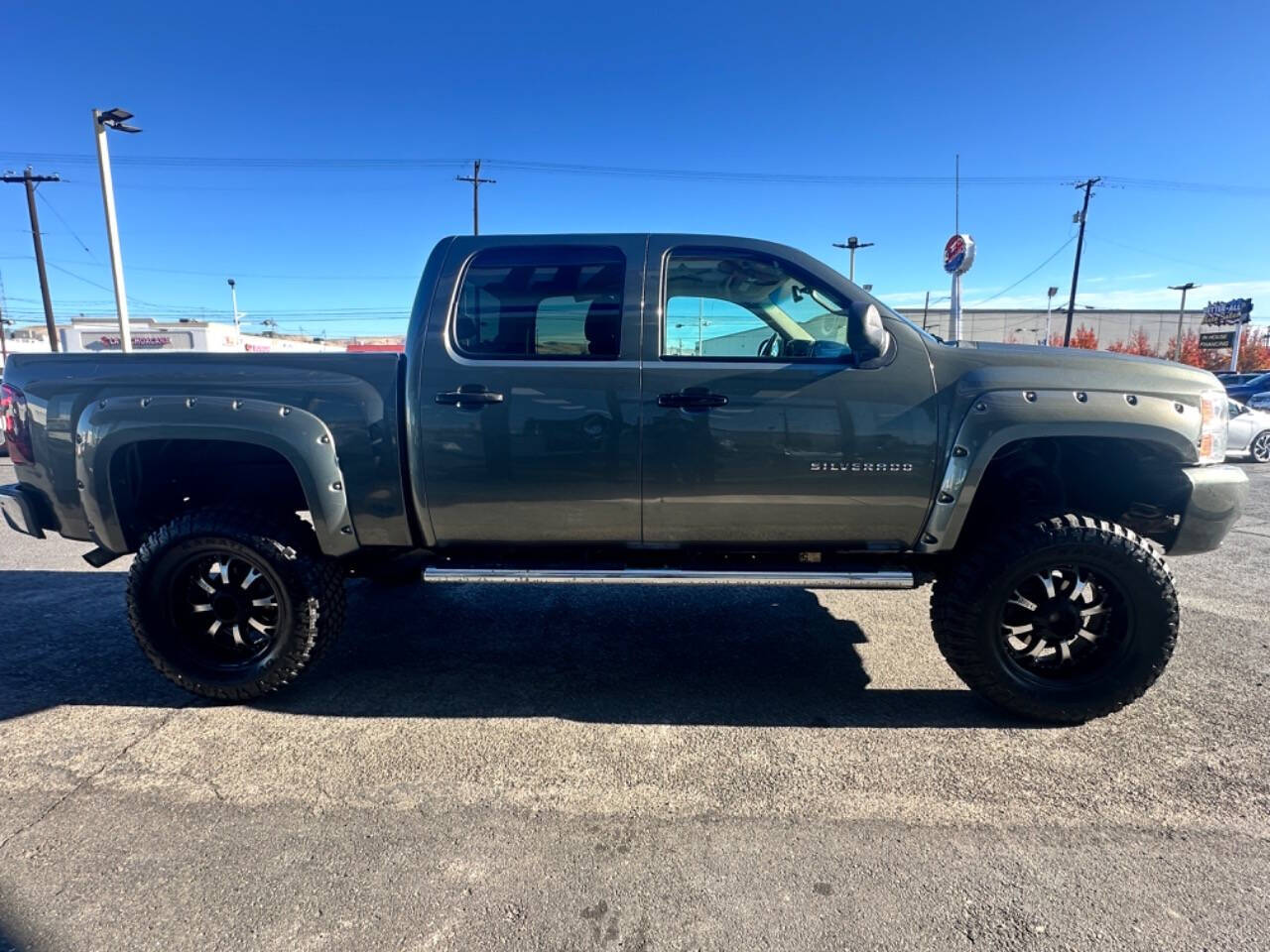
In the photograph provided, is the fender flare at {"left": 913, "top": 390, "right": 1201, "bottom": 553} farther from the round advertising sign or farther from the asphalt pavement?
the round advertising sign

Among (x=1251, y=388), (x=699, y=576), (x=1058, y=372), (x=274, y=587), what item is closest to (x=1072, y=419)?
(x=1058, y=372)

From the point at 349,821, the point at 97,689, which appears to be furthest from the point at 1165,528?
the point at 97,689

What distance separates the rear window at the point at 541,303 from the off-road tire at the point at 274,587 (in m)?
1.26

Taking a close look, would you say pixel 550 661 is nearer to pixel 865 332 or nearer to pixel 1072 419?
pixel 865 332

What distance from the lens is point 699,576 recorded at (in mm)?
3076

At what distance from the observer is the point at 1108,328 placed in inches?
2450

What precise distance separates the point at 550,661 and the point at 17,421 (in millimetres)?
2781

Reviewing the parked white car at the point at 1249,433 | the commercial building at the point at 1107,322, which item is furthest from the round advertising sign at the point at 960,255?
the commercial building at the point at 1107,322

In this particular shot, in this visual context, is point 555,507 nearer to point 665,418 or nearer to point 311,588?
point 665,418

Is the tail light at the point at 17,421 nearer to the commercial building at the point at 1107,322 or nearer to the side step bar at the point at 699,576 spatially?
the side step bar at the point at 699,576

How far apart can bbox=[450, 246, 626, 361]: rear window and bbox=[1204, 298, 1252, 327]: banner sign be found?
56410 mm

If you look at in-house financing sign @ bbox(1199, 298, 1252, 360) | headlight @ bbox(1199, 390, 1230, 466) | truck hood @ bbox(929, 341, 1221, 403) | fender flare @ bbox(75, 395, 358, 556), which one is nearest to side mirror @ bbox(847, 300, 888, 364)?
truck hood @ bbox(929, 341, 1221, 403)

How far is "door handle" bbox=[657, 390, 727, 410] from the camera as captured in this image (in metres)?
2.95

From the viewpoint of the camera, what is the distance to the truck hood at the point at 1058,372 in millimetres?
2887
